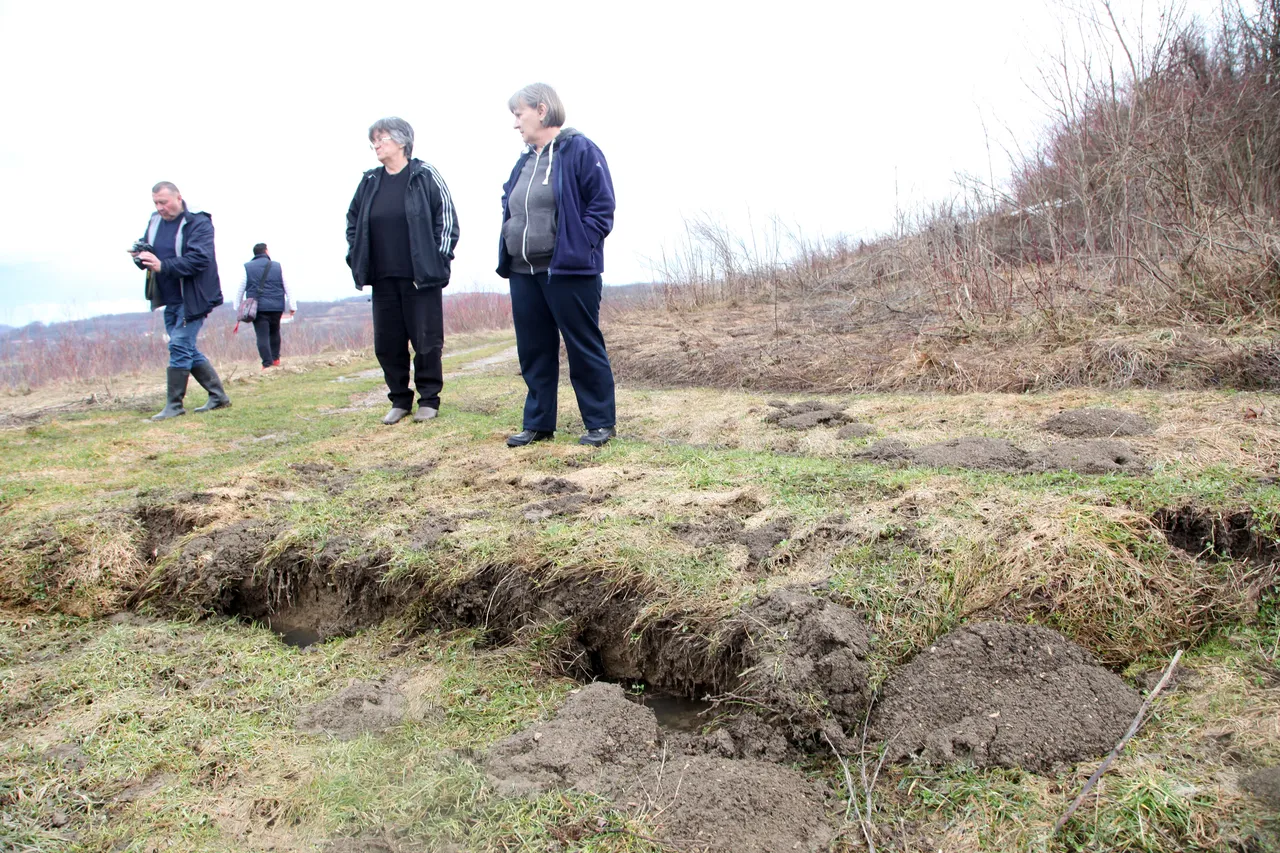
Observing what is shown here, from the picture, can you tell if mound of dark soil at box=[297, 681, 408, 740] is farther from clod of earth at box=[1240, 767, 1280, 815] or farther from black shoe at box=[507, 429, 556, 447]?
black shoe at box=[507, 429, 556, 447]

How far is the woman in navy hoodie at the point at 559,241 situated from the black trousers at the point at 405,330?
1.03m

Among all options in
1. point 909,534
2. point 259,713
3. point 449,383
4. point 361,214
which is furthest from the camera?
point 449,383

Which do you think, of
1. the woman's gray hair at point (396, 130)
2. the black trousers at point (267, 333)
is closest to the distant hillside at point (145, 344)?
the black trousers at point (267, 333)

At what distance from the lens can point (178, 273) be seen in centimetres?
610

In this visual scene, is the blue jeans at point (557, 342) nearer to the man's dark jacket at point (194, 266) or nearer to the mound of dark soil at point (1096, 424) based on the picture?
the mound of dark soil at point (1096, 424)

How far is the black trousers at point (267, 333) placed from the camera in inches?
398

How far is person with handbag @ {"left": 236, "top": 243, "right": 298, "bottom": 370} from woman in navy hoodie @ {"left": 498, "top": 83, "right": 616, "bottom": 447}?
6.53 meters

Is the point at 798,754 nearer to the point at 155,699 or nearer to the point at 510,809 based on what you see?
the point at 510,809

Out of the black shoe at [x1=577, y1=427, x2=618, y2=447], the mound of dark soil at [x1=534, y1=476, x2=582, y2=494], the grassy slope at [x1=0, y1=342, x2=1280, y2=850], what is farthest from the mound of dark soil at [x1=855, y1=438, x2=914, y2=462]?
the mound of dark soil at [x1=534, y1=476, x2=582, y2=494]

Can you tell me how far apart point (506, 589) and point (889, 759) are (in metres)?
1.36

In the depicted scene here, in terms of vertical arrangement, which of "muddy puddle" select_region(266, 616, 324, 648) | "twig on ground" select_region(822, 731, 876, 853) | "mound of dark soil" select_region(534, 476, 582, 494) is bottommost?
"twig on ground" select_region(822, 731, 876, 853)

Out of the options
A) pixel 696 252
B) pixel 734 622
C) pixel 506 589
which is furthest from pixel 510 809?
pixel 696 252

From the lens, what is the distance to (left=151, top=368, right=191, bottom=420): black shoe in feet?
20.8

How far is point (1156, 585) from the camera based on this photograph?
230 cm
